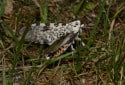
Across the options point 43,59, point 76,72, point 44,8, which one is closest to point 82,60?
point 76,72

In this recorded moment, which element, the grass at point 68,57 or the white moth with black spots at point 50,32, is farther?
the white moth with black spots at point 50,32

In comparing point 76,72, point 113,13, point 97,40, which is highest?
point 113,13

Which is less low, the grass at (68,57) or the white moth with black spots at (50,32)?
the white moth with black spots at (50,32)

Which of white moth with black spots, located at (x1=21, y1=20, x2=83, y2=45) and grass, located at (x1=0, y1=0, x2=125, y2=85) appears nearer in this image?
grass, located at (x1=0, y1=0, x2=125, y2=85)

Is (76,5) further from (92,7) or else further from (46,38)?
(46,38)

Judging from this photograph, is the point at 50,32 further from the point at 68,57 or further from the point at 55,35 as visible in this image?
the point at 68,57

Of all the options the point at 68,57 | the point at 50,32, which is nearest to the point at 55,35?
the point at 50,32

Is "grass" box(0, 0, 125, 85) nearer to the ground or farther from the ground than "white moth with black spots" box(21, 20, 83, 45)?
nearer to the ground

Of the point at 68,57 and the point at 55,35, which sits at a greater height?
the point at 55,35
